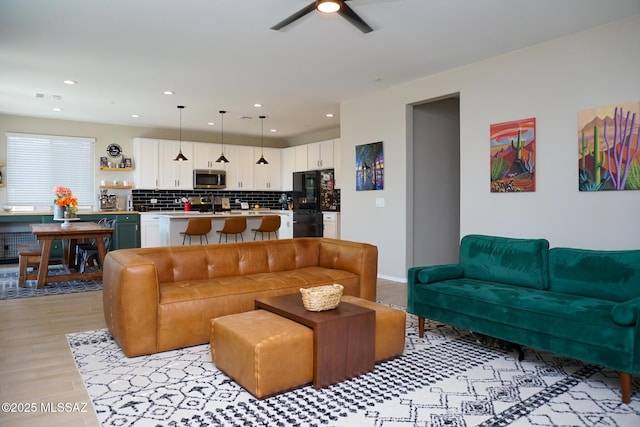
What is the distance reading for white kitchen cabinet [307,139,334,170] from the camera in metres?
8.85

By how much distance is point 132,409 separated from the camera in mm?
2309

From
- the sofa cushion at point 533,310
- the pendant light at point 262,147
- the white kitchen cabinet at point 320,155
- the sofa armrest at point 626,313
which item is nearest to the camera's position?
the sofa armrest at point 626,313

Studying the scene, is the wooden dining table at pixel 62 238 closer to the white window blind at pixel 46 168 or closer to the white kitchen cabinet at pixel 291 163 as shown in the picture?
the white window blind at pixel 46 168

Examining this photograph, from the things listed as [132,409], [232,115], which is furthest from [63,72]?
[132,409]

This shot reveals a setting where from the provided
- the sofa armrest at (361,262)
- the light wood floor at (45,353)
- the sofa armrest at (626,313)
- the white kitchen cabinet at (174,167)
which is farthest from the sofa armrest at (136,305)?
the white kitchen cabinet at (174,167)

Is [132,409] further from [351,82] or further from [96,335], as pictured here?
[351,82]

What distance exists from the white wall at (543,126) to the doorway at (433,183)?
203mm

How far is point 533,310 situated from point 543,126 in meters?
2.31

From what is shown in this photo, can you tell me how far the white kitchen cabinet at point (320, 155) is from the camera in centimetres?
885

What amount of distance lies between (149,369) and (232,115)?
5.83 metres

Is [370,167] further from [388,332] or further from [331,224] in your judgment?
[388,332]

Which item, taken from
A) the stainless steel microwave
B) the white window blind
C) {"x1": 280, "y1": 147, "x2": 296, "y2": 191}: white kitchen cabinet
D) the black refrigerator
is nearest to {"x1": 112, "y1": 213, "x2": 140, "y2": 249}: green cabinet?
the white window blind

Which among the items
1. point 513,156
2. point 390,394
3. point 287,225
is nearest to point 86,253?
point 287,225

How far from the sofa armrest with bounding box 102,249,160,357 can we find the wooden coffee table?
0.92 metres
